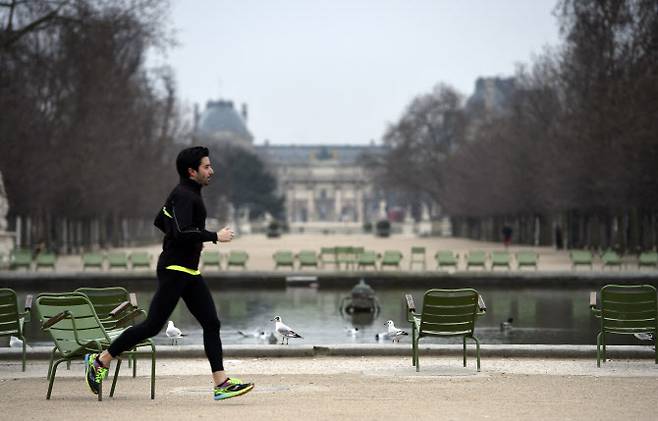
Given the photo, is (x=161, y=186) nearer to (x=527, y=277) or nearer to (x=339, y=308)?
(x=527, y=277)

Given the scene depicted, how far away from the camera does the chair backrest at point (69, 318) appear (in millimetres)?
10820

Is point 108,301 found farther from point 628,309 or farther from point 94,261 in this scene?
point 94,261

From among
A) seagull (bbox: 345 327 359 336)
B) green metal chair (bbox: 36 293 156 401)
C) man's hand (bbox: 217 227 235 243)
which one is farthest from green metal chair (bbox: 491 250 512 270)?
man's hand (bbox: 217 227 235 243)

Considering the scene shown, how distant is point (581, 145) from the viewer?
161 ft

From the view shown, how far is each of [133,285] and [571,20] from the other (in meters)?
23.5

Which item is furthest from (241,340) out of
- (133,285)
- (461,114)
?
(461,114)

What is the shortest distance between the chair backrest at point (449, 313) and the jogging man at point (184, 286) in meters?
3.17

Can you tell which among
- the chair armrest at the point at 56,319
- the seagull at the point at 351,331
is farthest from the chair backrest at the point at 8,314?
the seagull at the point at 351,331

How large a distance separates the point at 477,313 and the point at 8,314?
183 inches

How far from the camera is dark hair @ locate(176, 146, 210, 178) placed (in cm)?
1009

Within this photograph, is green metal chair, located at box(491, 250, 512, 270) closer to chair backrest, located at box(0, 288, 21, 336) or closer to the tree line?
the tree line

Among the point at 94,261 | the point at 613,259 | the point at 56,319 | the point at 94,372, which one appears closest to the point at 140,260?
the point at 94,261

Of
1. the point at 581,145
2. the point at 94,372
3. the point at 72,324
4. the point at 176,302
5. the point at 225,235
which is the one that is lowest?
the point at 94,372

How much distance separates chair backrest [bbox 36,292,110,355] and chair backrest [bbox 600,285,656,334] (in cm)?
521
